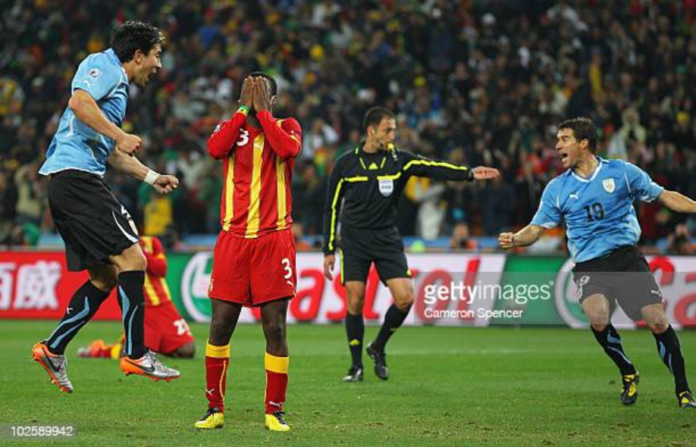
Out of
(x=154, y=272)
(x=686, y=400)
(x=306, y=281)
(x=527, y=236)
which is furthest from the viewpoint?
(x=306, y=281)

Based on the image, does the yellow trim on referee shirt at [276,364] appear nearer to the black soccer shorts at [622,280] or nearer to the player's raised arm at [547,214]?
the player's raised arm at [547,214]

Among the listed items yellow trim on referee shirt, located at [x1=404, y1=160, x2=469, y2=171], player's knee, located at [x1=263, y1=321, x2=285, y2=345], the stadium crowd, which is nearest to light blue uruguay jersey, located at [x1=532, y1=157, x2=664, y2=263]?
yellow trim on referee shirt, located at [x1=404, y1=160, x2=469, y2=171]

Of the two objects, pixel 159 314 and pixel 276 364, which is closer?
pixel 276 364

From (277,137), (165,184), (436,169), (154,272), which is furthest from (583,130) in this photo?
(154,272)

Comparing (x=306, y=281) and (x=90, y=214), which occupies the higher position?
(x=90, y=214)

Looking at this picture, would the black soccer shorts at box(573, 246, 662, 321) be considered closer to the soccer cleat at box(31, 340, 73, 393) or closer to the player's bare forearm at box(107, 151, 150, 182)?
the player's bare forearm at box(107, 151, 150, 182)

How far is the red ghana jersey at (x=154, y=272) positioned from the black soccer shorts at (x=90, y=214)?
4.59 meters

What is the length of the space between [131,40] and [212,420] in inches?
110

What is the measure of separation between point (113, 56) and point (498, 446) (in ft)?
12.5

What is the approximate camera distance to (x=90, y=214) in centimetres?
826

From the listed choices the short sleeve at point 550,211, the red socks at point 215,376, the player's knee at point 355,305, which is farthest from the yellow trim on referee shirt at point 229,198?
the player's knee at point 355,305

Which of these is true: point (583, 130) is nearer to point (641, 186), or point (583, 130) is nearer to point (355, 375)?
point (641, 186)

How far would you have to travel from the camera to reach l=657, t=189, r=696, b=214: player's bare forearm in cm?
970

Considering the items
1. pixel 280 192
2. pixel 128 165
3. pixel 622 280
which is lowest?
pixel 622 280
